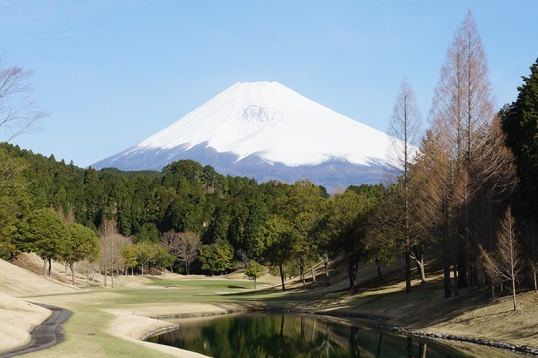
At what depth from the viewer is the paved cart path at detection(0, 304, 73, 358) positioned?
1072 inches

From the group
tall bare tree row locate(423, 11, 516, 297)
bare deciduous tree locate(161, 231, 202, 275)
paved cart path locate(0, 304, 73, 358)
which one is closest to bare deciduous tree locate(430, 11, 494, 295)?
tall bare tree row locate(423, 11, 516, 297)

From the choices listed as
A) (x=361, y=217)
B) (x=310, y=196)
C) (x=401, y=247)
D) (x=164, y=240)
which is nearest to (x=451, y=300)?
(x=401, y=247)

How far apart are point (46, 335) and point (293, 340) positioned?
58.7 ft

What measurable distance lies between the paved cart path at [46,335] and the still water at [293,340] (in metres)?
6.33

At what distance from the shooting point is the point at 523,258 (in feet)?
135

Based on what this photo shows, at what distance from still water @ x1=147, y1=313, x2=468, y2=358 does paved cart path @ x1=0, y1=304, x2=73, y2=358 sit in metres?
6.33

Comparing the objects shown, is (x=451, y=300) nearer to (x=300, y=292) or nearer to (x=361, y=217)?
(x=361, y=217)

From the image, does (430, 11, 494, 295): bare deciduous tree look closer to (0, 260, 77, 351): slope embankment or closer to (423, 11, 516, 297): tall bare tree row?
Result: (423, 11, 516, 297): tall bare tree row

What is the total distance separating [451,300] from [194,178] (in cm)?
15203

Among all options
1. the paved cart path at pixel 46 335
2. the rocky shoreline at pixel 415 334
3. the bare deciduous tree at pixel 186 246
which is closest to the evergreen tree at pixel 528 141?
the rocky shoreline at pixel 415 334

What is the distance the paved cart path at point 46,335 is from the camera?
27220 mm

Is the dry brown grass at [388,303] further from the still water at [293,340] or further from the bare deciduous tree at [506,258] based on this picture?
the still water at [293,340]

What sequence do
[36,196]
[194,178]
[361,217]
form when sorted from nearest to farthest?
[361,217], [36,196], [194,178]

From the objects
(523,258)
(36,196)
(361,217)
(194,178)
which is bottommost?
(523,258)
